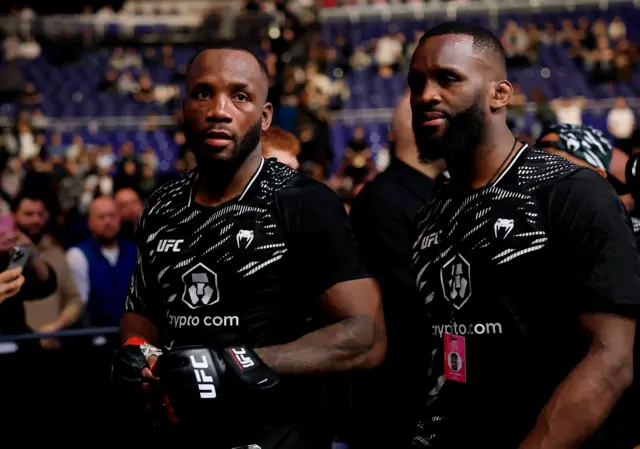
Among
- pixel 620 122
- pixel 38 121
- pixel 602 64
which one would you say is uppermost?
pixel 602 64

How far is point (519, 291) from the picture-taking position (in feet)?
6.33

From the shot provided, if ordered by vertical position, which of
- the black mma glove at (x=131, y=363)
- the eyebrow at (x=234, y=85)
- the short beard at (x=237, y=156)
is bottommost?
the black mma glove at (x=131, y=363)

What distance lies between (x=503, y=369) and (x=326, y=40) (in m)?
16.0

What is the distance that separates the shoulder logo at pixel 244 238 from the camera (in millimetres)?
2275

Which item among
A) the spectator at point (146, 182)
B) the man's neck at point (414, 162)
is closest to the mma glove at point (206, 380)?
the man's neck at point (414, 162)

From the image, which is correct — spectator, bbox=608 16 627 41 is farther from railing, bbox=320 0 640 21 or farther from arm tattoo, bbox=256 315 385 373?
arm tattoo, bbox=256 315 385 373

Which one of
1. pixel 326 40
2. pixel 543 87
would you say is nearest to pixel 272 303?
pixel 543 87

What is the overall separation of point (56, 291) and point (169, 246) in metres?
2.64

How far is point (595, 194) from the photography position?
182 cm

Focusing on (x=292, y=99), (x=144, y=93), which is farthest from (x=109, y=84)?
(x=292, y=99)

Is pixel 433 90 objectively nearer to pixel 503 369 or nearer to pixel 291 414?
pixel 503 369

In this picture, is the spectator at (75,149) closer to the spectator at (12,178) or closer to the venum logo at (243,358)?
the spectator at (12,178)

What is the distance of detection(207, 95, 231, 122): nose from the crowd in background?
3901 mm

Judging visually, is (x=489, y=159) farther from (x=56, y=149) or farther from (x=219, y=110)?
(x=56, y=149)
